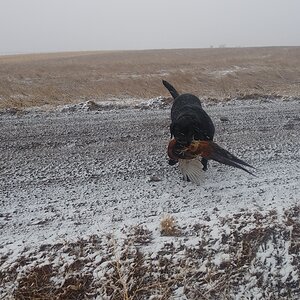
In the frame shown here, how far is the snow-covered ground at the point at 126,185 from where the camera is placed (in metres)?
4.33

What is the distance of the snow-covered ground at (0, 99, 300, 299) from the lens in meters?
4.33

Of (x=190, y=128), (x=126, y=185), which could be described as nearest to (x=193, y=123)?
(x=190, y=128)

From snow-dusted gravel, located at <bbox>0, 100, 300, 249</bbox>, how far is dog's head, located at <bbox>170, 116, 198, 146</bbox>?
79cm

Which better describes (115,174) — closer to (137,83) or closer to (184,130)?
(184,130)

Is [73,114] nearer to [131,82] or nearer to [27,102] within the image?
[27,102]

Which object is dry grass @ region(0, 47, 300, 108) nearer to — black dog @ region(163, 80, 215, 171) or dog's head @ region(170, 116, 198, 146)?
black dog @ region(163, 80, 215, 171)

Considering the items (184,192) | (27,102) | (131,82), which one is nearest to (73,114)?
(27,102)

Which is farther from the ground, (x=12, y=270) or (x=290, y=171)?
(x=290, y=171)

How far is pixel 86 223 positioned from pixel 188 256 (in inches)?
52.8

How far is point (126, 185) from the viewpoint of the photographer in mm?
5695

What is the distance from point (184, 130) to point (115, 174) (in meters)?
1.48

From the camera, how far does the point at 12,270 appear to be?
3797mm

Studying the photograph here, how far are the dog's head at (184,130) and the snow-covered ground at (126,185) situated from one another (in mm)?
790

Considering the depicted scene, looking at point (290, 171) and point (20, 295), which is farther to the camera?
point (290, 171)
